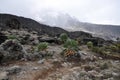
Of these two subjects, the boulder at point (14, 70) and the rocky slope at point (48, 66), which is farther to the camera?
the boulder at point (14, 70)

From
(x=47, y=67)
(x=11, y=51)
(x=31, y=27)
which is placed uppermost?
(x=11, y=51)

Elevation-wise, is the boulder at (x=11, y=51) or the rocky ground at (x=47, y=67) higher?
the boulder at (x=11, y=51)

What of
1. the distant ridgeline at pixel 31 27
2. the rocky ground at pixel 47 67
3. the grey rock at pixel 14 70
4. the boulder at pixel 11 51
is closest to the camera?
the rocky ground at pixel 47 67

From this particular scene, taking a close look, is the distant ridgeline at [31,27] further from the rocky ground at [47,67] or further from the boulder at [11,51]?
the boulder at [11,51]

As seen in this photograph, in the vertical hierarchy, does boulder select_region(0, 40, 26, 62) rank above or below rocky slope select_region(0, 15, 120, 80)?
above

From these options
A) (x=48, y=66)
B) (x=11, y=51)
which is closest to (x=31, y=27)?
(x=11, y=51)

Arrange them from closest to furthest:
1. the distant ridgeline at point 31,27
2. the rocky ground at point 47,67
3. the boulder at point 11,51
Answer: the rocky ground at point 47,67
the boulder at point 11,51
the distant ridgeline at point 31,27

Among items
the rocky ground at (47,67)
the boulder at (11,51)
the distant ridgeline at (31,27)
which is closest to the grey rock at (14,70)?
the rocky ground at (47,67)

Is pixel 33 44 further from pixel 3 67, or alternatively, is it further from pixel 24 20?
pixel 24 20

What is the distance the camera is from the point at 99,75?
19.3 meters

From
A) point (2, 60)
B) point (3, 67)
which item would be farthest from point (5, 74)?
point (2, 60)

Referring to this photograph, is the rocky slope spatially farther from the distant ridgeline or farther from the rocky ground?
the distant ridgeline

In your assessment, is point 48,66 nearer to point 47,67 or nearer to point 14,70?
point 47,67

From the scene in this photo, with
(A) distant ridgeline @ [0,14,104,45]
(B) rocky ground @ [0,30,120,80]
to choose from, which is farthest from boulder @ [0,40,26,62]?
(A) distant ridgeline @ [0,14,104,45]
